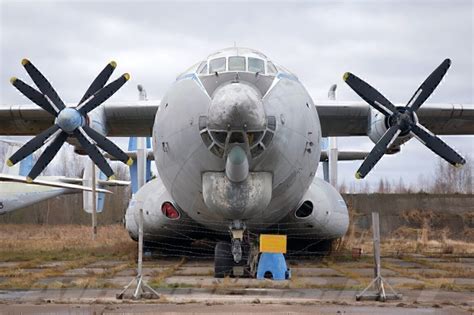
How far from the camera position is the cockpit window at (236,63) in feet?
33.9

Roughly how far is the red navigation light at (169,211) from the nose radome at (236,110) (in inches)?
195

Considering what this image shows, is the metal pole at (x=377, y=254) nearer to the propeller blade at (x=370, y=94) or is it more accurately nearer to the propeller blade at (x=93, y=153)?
the propeller blade at (x=370, y=94)

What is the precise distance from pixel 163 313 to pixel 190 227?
7173 millimetres

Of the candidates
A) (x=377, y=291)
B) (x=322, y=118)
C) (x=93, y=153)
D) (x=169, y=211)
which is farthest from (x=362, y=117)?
(x=377, y=291)

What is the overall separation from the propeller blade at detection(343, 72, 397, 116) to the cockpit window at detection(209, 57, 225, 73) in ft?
10.6

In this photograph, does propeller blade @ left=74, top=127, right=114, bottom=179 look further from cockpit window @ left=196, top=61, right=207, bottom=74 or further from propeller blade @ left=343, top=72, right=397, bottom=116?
propeller blade @ left=343, top=72, right=397, bottom=116

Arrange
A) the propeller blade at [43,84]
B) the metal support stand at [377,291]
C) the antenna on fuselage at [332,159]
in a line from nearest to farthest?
the metal support stand at [377,291]
the propeller blade at [43,84]
the antenna on fuselage at [332,159]

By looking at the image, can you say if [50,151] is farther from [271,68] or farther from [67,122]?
[271,68]

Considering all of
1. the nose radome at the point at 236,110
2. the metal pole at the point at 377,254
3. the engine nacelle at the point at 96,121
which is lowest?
the metal pole at the point at 377,254

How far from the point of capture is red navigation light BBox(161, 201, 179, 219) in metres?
13.7

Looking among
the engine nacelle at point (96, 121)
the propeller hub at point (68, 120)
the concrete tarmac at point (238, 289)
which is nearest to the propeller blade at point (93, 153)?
the propeller hub at point (68, 120)

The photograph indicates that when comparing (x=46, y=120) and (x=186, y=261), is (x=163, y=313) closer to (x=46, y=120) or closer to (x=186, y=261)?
(x=186, y=261)

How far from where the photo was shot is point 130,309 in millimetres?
7328

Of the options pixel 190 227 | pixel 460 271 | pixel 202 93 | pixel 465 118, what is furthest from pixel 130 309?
pixel 465 118
